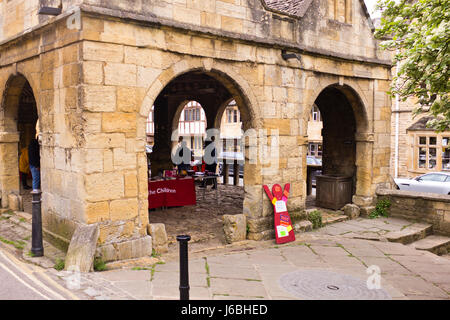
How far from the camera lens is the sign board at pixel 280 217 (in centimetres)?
798

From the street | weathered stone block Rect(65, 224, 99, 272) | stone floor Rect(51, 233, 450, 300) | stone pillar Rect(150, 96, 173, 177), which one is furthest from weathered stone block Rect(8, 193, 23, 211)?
stone pillar Rect(150, 96, 173, 177)

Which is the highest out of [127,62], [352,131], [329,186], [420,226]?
[127,62]

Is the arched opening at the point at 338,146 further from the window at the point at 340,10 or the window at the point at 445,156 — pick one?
the window at the point at 445,156

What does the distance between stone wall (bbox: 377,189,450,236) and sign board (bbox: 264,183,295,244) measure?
3.86m

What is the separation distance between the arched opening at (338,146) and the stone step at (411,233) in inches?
78.5

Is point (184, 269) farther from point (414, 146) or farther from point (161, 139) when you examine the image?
point (414, 146)

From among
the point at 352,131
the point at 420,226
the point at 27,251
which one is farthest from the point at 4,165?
the point at 420,226

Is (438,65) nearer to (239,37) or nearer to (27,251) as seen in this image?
(239,37)

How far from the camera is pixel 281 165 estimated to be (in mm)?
8523

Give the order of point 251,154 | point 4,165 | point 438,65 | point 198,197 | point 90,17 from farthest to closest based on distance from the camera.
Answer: point 198,197
point 4,165
point 251,154
point 90,17
point 438,65

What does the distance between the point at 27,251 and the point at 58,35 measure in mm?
3459

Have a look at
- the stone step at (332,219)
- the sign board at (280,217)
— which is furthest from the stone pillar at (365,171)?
the sign board at (280,217)

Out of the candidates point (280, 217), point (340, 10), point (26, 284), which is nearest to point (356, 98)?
point (340, 10)
